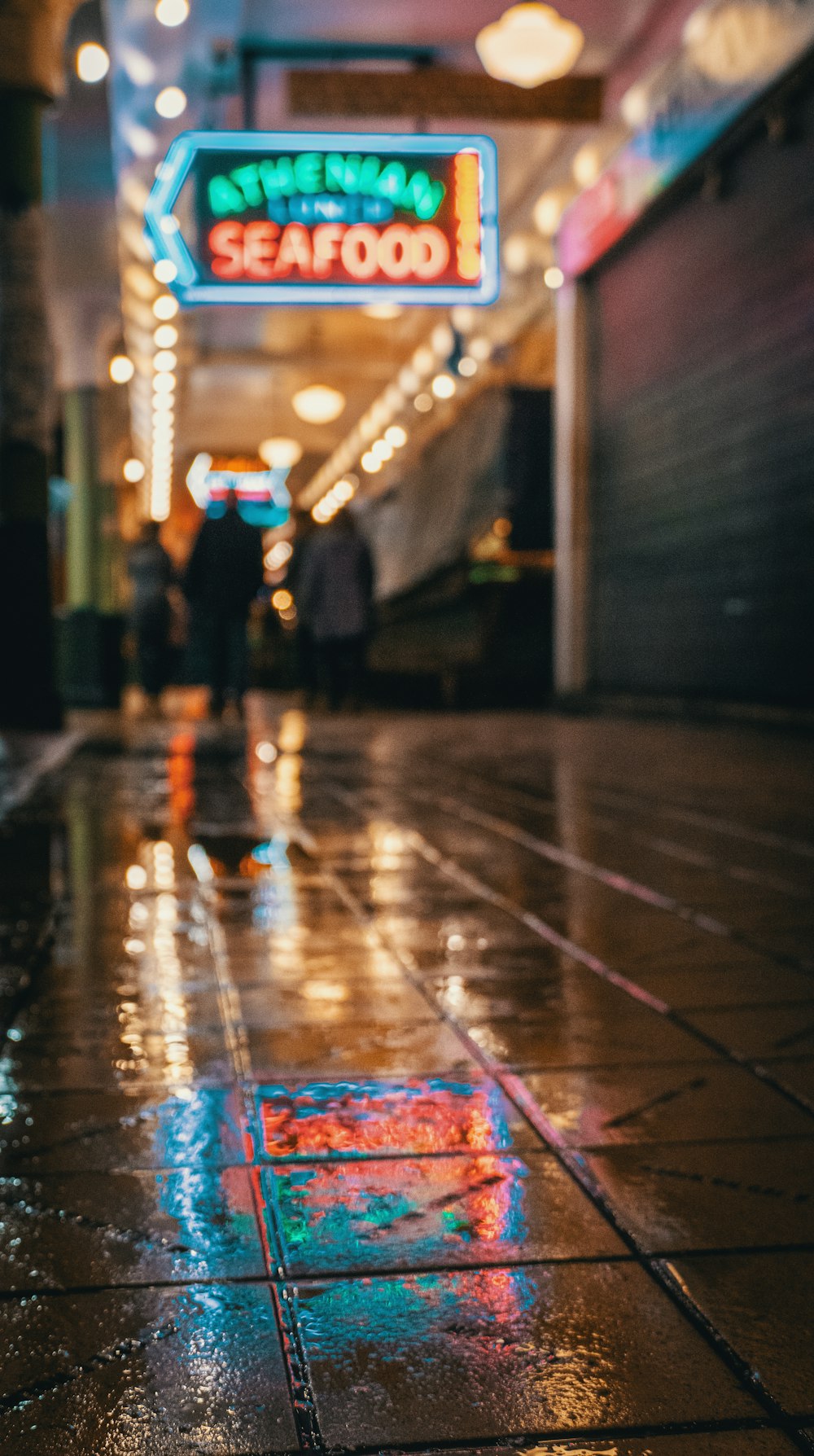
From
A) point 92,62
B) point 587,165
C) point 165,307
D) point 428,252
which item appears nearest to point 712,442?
point 428,252

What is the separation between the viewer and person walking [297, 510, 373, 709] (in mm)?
15570

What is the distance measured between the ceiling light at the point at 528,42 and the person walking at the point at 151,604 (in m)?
8.49

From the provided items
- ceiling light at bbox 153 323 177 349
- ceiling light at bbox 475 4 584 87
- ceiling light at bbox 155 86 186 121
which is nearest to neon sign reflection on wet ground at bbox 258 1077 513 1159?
ceiling light at bbox 475 4 584 87

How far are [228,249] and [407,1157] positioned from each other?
33.2ft

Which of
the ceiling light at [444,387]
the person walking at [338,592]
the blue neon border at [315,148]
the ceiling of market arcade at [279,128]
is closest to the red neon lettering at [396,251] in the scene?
the blue neon border at [315,148]

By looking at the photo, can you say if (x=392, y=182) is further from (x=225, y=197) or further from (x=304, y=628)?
(x=304, y=628)

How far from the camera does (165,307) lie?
1684 centimetres

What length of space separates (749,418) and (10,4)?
5.59 m

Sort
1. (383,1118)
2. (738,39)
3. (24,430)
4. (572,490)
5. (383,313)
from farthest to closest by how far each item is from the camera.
→ (383,313)
(572,490)
(738,39)
(24,430)
(383,1118)

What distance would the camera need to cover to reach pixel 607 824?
18.3ft

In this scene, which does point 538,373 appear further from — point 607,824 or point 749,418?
point 607,824

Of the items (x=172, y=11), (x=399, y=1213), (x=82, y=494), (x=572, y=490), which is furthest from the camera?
(x=82, y=494)

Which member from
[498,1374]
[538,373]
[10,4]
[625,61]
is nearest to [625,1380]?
[498,1374]

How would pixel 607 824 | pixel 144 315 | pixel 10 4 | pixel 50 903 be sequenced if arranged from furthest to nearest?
pixel 144 315
pixel 10 4
pixel 607 824
pixel 50 903
